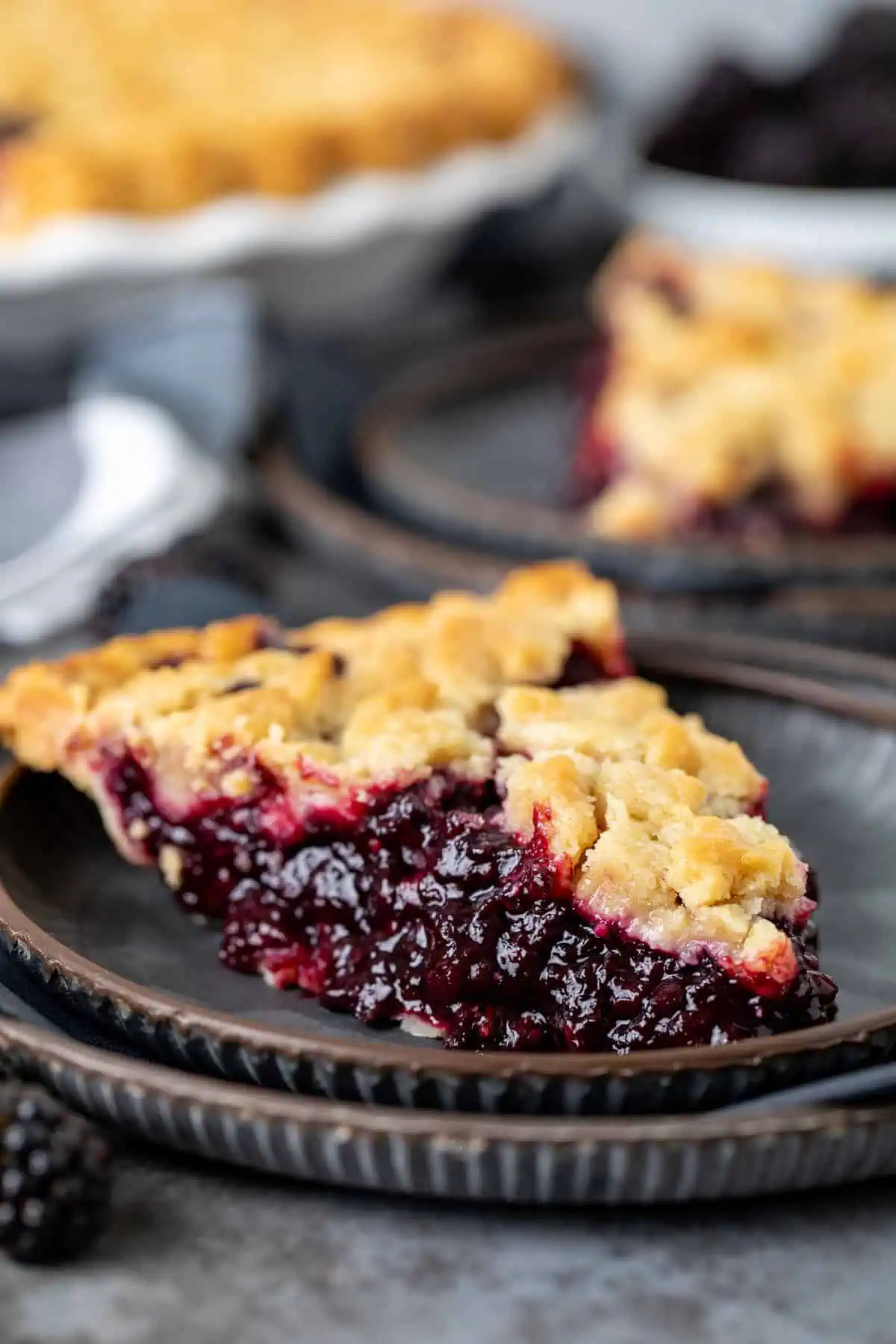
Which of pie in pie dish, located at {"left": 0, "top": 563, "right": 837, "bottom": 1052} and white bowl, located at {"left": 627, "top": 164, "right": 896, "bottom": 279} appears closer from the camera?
pie in pie dish, located at {"left": 0, "top": 563, "right": 837, "bottom": 1052}

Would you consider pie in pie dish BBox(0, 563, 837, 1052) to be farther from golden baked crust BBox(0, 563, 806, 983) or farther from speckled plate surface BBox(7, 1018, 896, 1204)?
speckled plate surface BBox(7, 1018, 896, 1204)

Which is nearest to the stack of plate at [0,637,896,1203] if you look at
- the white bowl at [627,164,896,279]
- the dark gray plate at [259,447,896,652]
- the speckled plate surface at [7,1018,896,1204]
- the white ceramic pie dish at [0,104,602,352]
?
the speckled plate surface at [7,1018,896,1204]

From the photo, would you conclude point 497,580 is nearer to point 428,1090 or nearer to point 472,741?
point 472,741

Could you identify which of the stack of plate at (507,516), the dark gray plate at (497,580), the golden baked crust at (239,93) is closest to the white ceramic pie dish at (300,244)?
the golden baked crust at (239,93)

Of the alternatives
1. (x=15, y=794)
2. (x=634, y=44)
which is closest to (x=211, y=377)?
(x=15, y=794)

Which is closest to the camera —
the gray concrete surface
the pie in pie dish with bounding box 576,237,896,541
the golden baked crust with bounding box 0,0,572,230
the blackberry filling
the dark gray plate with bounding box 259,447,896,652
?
the gray concrete surface

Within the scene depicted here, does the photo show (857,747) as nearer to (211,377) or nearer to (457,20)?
(211,377)

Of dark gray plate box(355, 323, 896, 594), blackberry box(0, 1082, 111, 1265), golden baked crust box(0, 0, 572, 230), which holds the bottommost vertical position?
dark gray plate box(355, 323, 896, 594)
